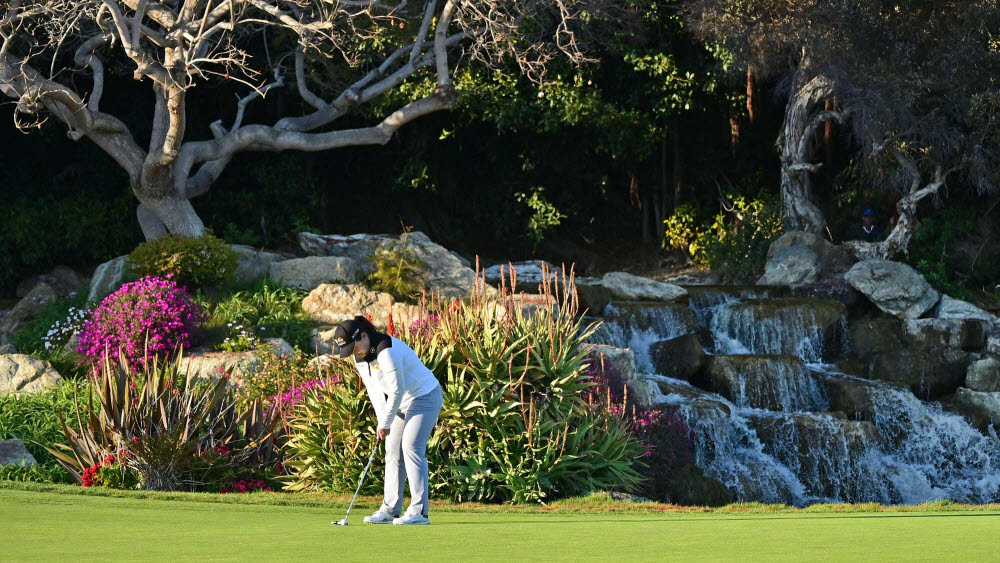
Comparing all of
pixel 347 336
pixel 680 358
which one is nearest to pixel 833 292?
pixel 680 358

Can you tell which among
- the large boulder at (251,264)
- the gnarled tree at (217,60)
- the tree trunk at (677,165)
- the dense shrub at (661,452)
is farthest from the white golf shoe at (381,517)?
the tree trunk at (677,165)

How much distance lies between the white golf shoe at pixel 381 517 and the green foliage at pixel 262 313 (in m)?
7.46

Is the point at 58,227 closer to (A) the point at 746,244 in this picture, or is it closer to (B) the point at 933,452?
(A) the point at 746,244

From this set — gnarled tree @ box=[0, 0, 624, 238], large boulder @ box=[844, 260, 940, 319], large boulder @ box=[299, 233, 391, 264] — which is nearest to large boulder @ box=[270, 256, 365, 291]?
large boulder @ box=[299, 233, 391, 264]

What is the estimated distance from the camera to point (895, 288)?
63.6 feet

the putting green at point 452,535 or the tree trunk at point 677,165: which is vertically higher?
the tree trunk at point 677,165

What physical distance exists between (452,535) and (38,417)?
7.44m

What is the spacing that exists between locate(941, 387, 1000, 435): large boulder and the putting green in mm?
8285

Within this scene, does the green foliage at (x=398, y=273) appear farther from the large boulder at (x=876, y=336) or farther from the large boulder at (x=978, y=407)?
the large boulder at (x=978, y=407)

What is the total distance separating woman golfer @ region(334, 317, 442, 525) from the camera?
7.37 m

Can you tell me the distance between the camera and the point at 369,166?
2544 cm

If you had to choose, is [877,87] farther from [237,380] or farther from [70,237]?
[70,237]

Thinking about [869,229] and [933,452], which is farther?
[869,229]

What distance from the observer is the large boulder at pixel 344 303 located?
51.1ft
